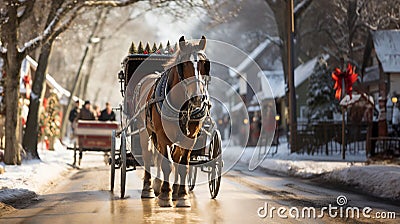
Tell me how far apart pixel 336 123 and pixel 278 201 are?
19.6 m

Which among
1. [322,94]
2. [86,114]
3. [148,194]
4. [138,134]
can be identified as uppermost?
[322,94]

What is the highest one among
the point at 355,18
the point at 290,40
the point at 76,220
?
the point at 355,18

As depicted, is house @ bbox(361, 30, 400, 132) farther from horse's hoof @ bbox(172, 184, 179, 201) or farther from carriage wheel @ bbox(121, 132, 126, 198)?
horse's hoof @ bbox(172, 184, 179, 201)

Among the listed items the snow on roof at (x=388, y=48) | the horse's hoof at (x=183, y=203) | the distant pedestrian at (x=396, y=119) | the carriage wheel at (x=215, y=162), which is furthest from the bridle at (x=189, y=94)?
the snow on roof at (x=388, y=48)

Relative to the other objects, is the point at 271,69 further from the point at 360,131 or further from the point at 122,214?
the point at 122,214

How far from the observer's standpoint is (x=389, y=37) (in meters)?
40.4

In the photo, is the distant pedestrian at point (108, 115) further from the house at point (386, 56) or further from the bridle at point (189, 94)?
the house at point (386, 56)

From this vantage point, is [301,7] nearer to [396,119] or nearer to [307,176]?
[396,119]

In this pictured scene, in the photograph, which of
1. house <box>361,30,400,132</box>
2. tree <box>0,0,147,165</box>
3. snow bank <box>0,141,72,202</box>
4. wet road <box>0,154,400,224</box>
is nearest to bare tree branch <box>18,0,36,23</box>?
tree <box>0,0,147,165</box>

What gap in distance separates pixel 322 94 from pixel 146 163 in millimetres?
27423

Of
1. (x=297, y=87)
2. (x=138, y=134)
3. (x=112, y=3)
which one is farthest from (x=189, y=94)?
(x=297, y=87)

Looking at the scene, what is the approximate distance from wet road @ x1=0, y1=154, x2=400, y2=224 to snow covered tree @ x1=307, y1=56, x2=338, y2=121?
22.3 meters

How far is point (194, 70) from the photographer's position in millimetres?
11133

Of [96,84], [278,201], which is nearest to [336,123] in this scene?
[278,201]
